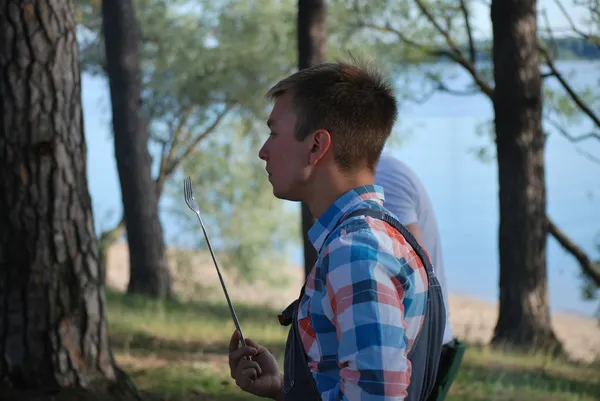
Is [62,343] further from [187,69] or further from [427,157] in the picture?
[427,157]

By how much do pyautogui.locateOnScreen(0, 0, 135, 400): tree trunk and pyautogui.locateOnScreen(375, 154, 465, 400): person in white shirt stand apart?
77.0 inches

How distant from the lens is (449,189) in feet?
155

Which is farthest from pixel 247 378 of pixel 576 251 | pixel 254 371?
pixel 576 251

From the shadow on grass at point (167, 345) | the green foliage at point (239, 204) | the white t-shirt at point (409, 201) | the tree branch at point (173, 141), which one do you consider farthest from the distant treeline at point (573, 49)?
the tree branch at point (173, 141)

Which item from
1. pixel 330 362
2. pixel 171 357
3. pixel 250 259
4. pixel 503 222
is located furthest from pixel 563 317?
pixel 330 362

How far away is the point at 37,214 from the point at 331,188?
2905mm

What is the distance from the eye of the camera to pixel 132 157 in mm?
11836

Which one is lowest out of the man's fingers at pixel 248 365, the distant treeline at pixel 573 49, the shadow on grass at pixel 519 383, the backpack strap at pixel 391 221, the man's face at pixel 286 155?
the shadow on grass at pixel 519 383

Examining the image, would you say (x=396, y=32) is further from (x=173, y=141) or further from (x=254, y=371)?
(x=254, y=371)

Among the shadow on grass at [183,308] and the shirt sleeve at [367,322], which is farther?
the shadow on grass at [183,308]

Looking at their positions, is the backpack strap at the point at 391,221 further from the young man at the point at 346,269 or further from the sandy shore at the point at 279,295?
the sandy shore at the point at 279,295

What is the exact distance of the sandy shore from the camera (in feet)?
66.1

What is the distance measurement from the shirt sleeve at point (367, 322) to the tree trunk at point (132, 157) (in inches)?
405

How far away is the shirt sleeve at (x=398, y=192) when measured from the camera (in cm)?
312
